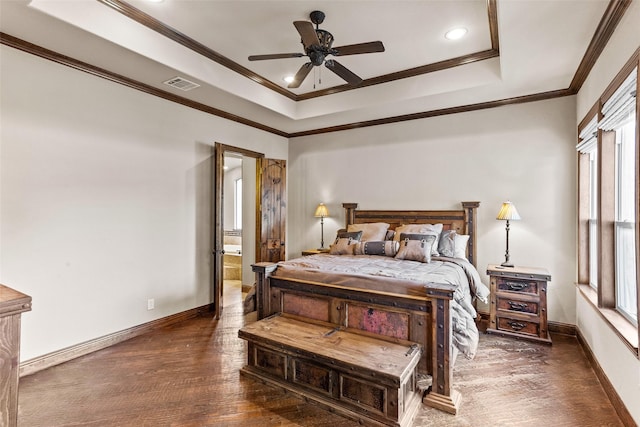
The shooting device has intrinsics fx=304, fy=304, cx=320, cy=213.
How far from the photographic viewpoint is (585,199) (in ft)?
10.6

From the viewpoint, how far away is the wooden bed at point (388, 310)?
2.11 metres

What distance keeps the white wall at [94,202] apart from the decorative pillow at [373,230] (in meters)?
2.14

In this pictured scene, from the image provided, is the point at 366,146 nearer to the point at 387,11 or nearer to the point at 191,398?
the point at 387,11

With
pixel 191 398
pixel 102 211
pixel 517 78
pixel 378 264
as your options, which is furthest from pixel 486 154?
pixel 102 211

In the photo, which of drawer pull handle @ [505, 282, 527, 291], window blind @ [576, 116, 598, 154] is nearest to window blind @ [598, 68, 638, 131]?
window blind @ [576, 116, 598, 154]

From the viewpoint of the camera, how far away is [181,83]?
3273 millimetres

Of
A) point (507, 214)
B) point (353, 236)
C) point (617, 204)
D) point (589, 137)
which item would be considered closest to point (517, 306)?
point (507, 214)

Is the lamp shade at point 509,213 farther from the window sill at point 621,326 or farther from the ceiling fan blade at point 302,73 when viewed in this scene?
the ceiling fan blade at point 302,73

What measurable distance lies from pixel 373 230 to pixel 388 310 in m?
1.97

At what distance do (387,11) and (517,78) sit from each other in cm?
162

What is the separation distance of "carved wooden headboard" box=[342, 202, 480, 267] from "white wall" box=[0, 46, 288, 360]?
2231 millimetres

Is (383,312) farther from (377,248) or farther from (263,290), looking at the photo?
(377,248)

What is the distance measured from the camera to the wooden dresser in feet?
3.56

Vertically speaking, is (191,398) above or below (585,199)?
below
